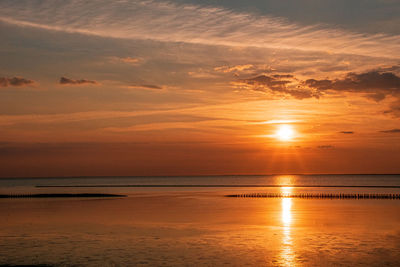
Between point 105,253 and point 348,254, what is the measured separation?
1772cm

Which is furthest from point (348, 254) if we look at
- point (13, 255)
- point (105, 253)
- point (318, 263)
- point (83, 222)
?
point (83, 222)

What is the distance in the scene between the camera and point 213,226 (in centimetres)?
4747

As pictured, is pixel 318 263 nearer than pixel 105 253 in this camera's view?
Yes

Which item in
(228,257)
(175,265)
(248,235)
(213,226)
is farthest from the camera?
(213,226)

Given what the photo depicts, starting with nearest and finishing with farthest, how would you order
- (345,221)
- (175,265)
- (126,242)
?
(175,265) < (126,242) < (345,221)

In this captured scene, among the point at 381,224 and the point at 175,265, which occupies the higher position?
the point at 381,224

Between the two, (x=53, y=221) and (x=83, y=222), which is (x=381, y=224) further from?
(x=53, y=221)

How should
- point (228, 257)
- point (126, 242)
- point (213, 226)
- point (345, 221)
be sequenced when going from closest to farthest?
1. point (228, 257)
2. point (126, 242)
3. point (213, 226)
4. point (345, 221)

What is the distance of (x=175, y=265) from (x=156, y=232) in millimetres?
14436

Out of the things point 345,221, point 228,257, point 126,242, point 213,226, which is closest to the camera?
point 228,257

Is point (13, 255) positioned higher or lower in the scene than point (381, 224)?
lower

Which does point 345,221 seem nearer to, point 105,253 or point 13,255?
point 105,253

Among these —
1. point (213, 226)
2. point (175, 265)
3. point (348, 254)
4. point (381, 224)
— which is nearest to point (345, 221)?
point (381, 224)

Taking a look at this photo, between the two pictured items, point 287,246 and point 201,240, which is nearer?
point 287,246
